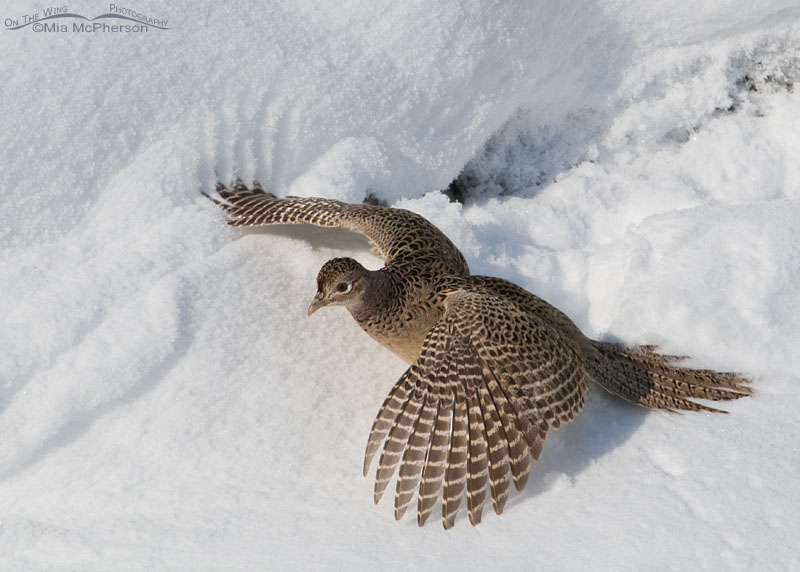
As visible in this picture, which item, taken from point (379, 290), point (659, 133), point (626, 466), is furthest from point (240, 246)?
point (659, 133)

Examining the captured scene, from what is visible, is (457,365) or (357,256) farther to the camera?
(357,256)

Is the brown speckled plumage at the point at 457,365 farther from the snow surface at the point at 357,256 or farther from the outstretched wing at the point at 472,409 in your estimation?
the snow surface at the point at 357,256

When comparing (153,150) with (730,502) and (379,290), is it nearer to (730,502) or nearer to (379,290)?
(379,290)

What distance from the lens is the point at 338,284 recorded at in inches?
148

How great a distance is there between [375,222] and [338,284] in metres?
0.64

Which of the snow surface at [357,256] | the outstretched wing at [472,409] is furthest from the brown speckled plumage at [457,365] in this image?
the snow surface at [357,256]

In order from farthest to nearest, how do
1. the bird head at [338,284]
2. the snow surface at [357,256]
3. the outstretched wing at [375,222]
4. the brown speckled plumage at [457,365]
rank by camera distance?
the outstretched wing at [375,222] < the bird head at [338,284] < the brown speckled plumage at [457,365] < the snow surface at [357,256]

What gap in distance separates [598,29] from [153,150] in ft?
9.23

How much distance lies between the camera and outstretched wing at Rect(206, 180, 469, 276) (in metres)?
4.23

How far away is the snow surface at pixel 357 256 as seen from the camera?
3.19 m

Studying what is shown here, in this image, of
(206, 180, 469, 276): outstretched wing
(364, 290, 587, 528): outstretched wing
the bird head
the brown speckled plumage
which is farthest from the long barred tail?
the bird head

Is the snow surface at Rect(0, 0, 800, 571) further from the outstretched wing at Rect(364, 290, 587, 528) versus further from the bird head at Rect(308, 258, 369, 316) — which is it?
the bird head at Rect(308, 258, 369, 316)

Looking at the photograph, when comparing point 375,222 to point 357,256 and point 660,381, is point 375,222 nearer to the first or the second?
point 357,256

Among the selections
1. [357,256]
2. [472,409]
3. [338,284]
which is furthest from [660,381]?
[357,256]
